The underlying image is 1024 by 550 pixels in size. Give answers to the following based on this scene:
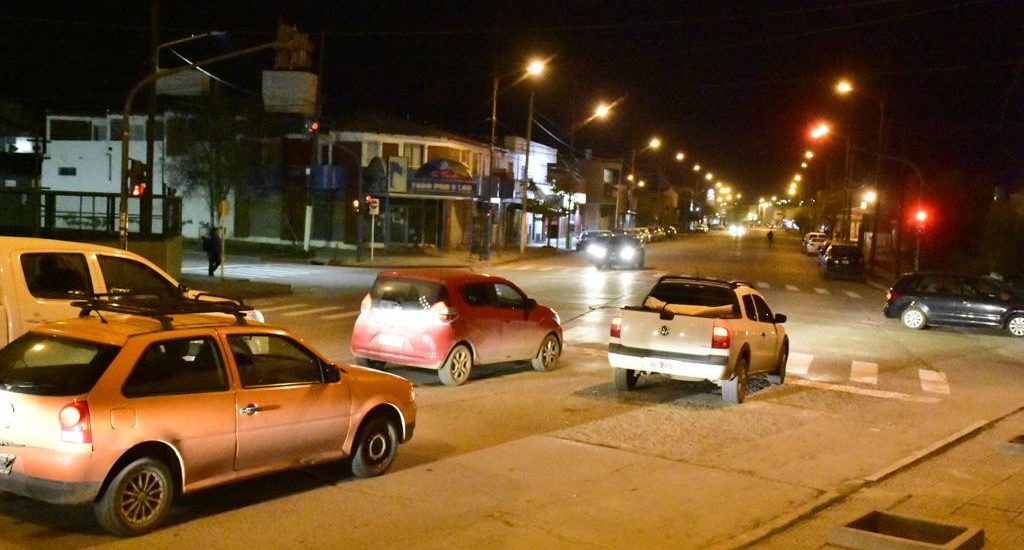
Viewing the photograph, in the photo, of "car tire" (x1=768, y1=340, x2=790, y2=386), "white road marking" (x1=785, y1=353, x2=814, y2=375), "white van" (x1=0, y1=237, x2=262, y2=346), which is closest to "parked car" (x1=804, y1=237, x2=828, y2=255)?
"white road marking" (x1=785, y1=353, x2=814, y2=375)

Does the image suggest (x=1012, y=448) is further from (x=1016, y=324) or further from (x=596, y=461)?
(x=1016, y=324)

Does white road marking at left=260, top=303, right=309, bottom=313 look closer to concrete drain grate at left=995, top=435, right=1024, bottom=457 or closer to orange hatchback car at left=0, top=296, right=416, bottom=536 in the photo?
orange hatchback car at left=0, top=296, right=416, bottom=536

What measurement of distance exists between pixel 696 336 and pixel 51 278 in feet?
25.0

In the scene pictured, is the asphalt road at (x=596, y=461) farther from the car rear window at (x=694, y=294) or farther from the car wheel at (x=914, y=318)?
the car wheel at (x=914, y=318)

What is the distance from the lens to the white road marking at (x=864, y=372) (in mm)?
16562

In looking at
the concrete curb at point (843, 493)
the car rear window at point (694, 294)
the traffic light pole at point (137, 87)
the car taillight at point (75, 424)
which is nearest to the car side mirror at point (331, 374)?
the car taillight at point (75, 424)

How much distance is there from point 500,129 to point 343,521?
8000 cm

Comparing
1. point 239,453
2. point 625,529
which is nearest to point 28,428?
point 239,453

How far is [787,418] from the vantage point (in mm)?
12875

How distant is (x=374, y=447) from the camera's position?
355 inches

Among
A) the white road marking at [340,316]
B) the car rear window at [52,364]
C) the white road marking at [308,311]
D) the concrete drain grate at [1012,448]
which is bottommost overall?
the white road marking at [308,311]

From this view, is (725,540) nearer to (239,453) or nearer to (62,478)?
(239,453)

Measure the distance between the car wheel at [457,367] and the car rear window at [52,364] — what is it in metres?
7.07

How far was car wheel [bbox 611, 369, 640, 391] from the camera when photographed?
47.0 feet
